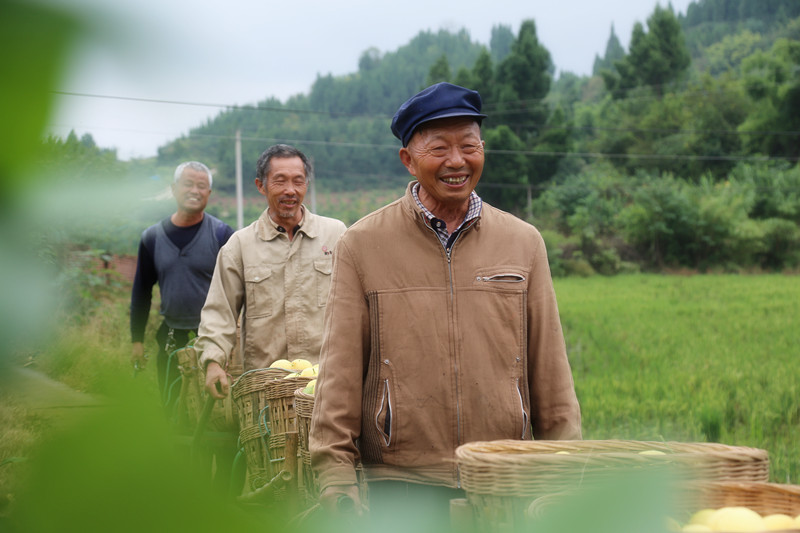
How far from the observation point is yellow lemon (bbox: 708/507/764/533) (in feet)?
3.93

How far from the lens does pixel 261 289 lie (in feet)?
12.5

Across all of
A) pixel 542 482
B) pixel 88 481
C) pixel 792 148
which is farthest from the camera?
pixel 792 148

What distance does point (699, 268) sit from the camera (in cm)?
3209

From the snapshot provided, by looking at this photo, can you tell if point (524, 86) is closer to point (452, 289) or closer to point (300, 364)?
point (300, 364)

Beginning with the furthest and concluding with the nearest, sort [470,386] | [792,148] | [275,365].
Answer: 1. [792,148]
2. [275,365]
3. [470,386]

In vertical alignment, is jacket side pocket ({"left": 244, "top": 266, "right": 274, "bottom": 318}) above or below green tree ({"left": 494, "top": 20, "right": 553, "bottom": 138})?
below

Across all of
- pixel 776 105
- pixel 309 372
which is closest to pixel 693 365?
pixel 309 372

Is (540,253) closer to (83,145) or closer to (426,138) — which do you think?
(426,138)

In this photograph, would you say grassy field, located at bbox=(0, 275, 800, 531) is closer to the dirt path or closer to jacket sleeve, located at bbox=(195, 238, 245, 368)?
the dirt path

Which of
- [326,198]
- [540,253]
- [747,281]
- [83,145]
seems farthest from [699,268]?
[83,145]

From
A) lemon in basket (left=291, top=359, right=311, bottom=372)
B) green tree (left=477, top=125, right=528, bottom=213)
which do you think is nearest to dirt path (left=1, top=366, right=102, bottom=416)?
lemon in basket (left=291, top=359, right=311, bottom=372)

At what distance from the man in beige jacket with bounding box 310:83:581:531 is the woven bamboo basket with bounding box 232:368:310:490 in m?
1.12

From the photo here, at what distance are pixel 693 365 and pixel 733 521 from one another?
10.5m

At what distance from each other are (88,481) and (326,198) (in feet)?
180
